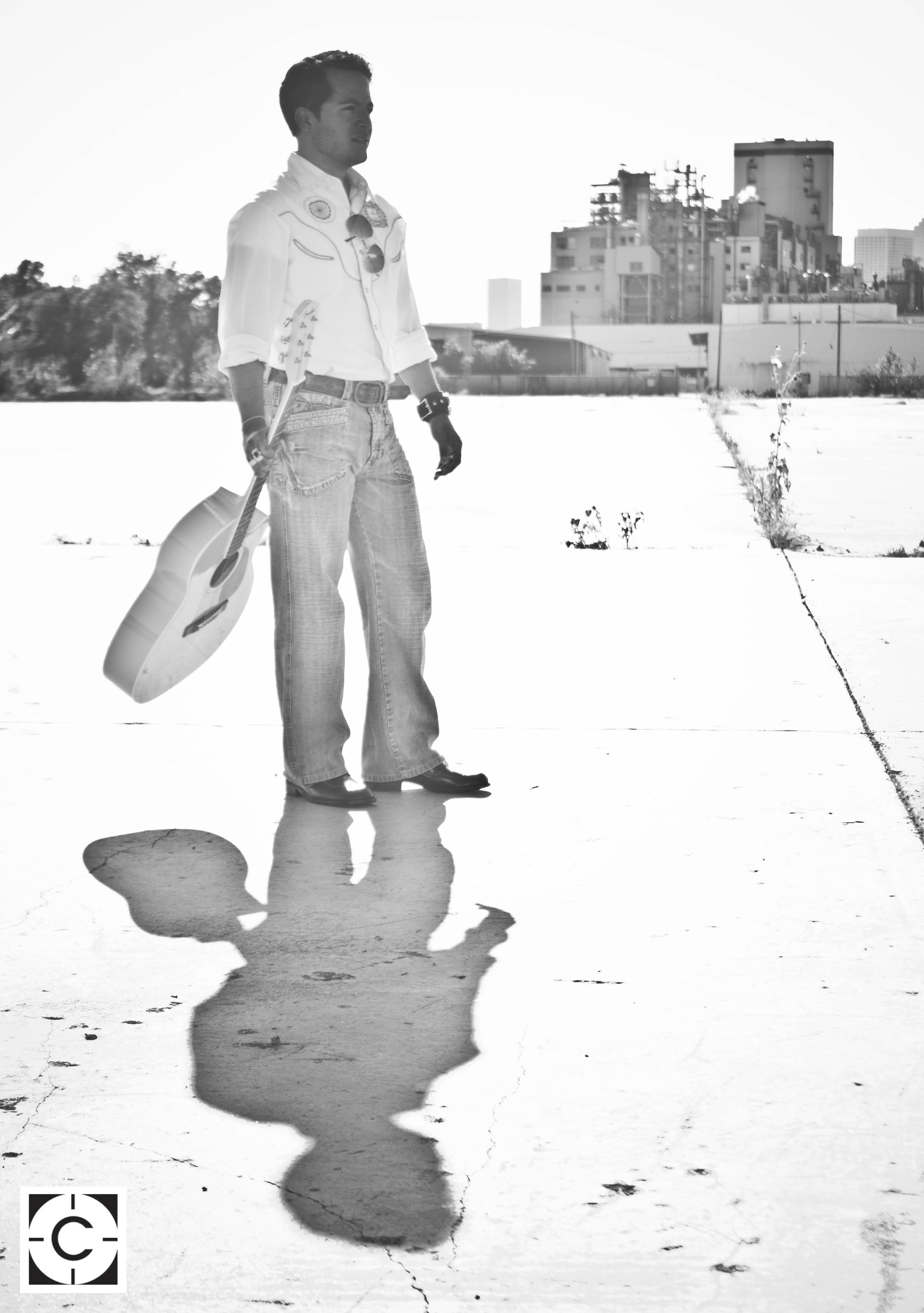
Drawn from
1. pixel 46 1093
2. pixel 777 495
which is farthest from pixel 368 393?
pixel 777 495

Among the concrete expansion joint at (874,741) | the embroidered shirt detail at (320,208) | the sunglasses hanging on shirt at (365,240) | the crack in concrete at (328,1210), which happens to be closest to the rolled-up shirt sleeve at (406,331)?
the sunglasses hanging on shirt at (365,240)

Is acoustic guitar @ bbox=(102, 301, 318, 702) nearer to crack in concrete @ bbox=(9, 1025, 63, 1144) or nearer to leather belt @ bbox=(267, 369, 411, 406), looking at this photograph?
leather belt @ bbox=(267, 369, 411, 406)

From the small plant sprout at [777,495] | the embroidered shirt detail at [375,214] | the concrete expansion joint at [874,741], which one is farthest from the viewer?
the small plant sprout at [777,495]

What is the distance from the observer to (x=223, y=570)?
4.54 m

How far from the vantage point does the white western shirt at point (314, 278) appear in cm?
446

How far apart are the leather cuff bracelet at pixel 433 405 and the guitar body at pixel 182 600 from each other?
694 mm

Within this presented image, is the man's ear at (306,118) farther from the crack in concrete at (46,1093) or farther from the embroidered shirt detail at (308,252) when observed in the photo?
the crack in concrete at (46,1093)

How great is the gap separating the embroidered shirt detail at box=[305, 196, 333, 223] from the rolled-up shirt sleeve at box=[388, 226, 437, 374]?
0.29 meters

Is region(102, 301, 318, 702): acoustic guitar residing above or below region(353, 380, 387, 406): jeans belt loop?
below

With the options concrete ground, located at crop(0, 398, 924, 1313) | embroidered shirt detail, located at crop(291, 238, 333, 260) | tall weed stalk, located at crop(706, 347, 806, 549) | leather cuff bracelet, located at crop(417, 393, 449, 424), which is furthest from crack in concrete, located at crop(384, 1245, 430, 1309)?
tall weed stalk, located at crop(706, 347, 806, 549)

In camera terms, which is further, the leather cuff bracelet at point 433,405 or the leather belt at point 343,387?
the leather cuff bracelet at point 433,405

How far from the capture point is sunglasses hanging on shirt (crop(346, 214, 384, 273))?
4.60 m

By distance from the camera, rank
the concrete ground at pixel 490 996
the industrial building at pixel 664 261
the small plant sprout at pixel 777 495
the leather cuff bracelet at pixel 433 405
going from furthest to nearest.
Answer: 1. the industrial building at pixel 664 261
2. the small plant sprout at pixel 777 495
3. the leather cuff bracelet at pixel 433 405
4. the concrete ground at pixel 490 996

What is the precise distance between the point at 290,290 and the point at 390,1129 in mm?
2758
